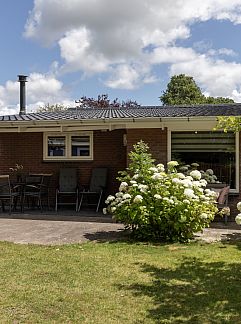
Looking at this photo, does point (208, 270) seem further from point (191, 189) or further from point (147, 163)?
point (147, 163)

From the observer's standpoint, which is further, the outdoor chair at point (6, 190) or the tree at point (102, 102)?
the tree at point (102, 102)

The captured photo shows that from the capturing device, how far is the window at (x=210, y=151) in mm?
11102

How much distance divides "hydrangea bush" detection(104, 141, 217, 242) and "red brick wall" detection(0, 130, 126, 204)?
475 cm

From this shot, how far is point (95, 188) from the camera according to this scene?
42.5ft

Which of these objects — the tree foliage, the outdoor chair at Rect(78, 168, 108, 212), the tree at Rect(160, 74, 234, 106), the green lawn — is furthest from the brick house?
the tree at Rect(160, 74, 234, 106)

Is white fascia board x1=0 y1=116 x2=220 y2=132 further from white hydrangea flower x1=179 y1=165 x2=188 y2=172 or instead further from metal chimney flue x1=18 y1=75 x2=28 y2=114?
metal chimney flue x1=18 y1=75 x2=28 y2=114

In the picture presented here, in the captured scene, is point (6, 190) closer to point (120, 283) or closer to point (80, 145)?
point (80, 145)

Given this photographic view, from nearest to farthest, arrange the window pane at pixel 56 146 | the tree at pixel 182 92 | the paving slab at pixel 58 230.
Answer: the paving slab at pixel 58 230, the window pane at pixel 56 146, the tree at pixel 182 92

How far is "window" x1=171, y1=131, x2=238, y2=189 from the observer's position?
11102mm

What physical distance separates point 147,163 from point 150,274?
3173 mm

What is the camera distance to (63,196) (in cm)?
1363

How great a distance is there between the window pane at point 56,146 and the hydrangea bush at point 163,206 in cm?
554

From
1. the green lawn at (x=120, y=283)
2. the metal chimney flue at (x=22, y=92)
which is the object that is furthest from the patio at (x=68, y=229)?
the metal chimney flue at (x=22, y=92)

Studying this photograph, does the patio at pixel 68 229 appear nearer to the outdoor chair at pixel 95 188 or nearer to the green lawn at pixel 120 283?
the green lawn at pixel 120 283
